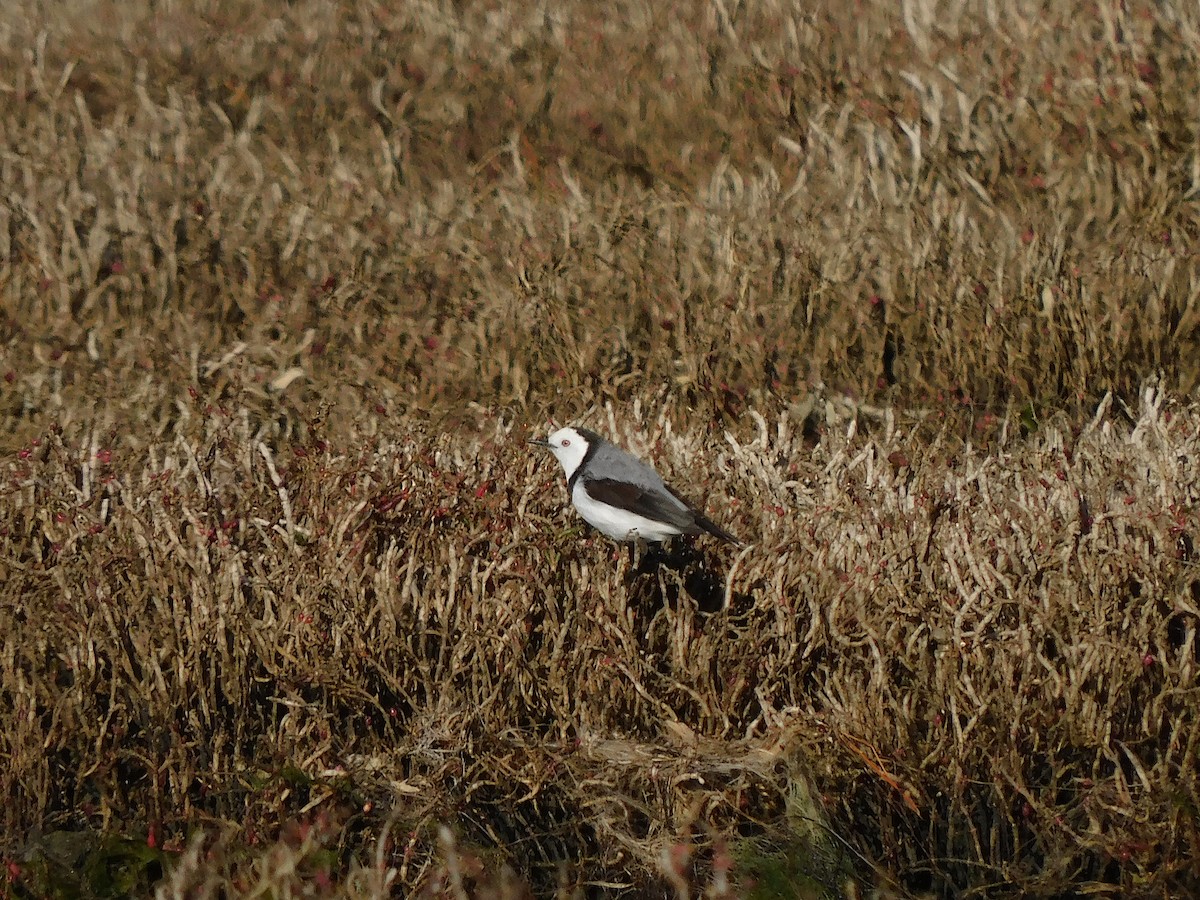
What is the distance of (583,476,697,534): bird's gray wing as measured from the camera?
441cm

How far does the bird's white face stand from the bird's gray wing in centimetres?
36

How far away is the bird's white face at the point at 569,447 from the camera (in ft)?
16.0

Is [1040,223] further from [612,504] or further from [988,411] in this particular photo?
[612,504]

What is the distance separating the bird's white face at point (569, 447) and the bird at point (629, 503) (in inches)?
5.2

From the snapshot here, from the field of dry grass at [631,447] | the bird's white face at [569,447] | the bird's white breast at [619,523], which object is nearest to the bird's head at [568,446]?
the bird's white face at [569,447]

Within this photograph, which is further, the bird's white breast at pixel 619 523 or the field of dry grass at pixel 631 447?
the bird's white breast at pixel 619 523

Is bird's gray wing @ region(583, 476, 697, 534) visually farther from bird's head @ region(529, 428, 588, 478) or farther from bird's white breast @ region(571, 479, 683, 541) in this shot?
bird's head @ region(529, 428, 588, 478)

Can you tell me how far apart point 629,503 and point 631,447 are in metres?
0.92

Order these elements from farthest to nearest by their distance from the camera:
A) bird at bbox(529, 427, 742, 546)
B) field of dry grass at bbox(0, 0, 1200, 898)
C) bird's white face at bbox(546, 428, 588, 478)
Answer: bird's white face at bbox(546, 428, 588, 478) < bird at bbox(529, 427, 742, 546) < field of dry grass at bbox(0, 0, 1200, 898)

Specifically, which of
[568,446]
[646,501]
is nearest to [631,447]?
[568,446]

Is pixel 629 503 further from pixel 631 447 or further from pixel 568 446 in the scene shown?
pixel 631 447

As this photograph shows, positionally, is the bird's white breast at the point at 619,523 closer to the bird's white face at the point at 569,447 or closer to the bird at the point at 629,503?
the bird at the point at 629,503

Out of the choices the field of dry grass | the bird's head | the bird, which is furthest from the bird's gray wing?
the bird's head

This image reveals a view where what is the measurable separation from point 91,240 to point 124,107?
192cm
